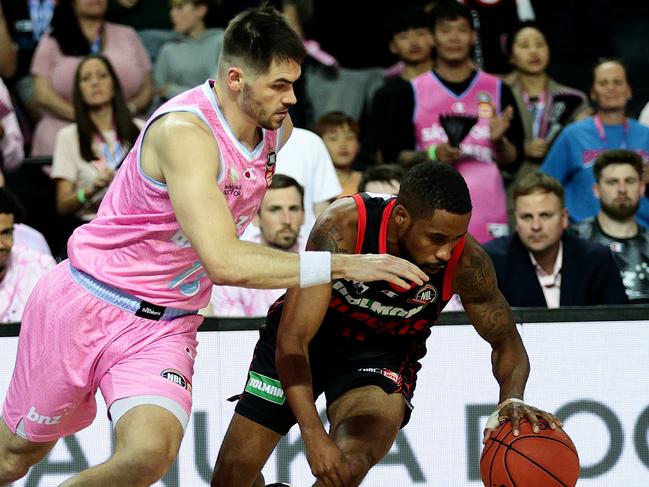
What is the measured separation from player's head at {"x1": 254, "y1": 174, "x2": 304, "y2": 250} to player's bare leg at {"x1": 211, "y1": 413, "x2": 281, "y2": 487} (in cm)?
198

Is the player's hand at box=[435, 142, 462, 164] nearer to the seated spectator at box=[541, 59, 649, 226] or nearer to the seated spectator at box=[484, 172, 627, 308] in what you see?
the seated spectator at box=[484, 172, 627, 308]

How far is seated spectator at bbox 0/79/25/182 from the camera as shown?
7.54 meters

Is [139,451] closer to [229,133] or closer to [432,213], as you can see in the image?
[229,133]

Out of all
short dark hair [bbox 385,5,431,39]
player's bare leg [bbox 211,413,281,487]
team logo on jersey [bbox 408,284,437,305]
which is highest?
short dark hair [bbox 385,5,431,39]

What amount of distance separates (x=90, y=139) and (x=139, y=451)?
3.87 m

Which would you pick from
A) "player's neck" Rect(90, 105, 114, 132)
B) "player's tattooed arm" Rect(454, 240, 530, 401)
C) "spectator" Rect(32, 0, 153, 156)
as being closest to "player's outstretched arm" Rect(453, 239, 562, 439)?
"player's tattooed arm" Rect(454, 240, 530, 401)

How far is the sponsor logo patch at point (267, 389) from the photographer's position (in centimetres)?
468

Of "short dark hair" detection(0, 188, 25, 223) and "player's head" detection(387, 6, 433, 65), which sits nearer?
"short dark hair" detection(0, 188, 25, 223)

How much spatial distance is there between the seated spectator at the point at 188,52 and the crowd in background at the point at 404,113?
1 centimetres

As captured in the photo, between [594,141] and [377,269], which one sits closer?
[377,269]

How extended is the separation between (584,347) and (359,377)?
56.8 inches

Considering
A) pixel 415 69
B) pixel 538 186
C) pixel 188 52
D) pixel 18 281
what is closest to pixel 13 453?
pixel 18 281

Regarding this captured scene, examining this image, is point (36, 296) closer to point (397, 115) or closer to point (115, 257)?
point (115, 257)

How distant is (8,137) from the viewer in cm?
755
